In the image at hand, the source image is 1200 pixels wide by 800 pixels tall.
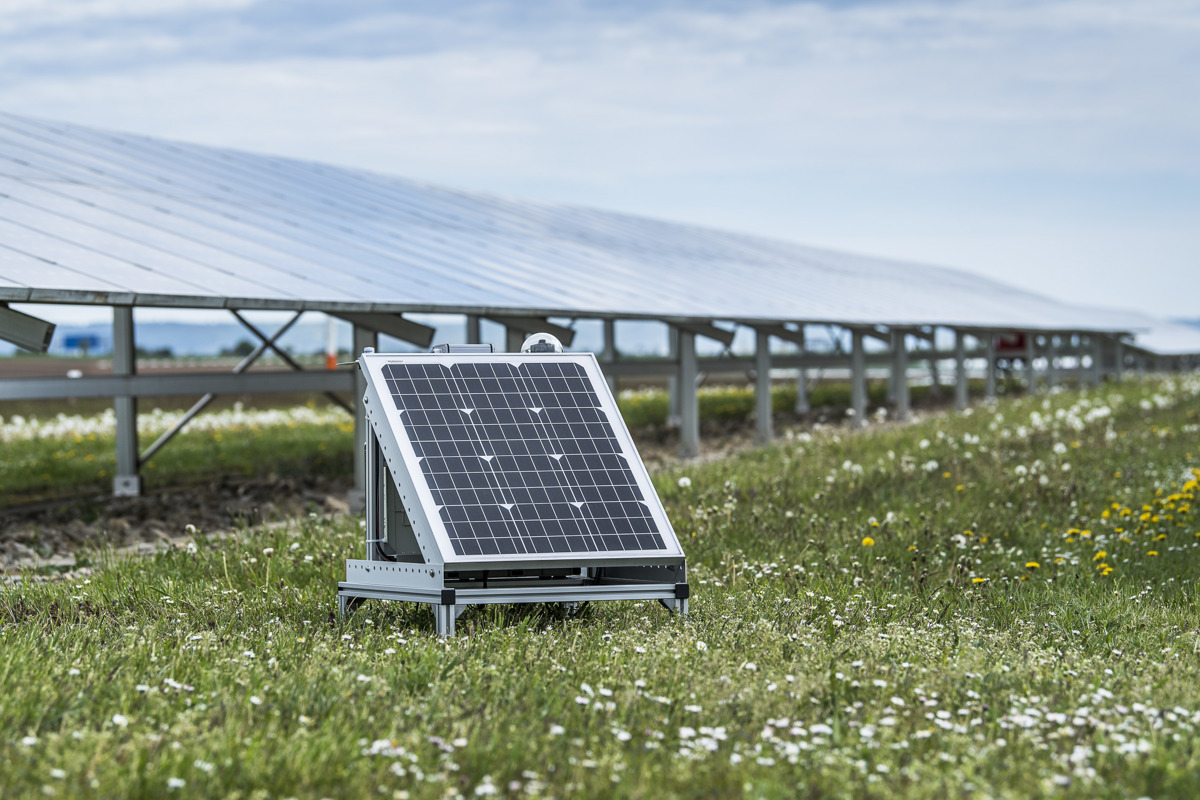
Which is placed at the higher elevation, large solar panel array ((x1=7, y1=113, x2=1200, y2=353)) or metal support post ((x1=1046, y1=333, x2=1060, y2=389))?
large solar panel array ((x1=7, y1=113, x2=1200, y2=353))

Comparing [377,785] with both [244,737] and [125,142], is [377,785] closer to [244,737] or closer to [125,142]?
[244,737]

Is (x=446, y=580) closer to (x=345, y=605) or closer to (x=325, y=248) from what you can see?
(x=345, y=605)

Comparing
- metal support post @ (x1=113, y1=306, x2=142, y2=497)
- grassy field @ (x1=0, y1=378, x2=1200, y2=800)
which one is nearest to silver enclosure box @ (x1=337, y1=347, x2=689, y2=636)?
grassy field @ (x1=0, y1=378, x2=1200, y2=800)

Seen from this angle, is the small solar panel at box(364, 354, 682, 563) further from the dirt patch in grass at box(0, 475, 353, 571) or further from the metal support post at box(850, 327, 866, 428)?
the metal support post at box(850, 327, 866, 428)

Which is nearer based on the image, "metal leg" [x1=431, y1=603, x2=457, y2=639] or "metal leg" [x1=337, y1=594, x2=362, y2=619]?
"metal leg" [x1=431, y1=603, x2=457, y2=639]

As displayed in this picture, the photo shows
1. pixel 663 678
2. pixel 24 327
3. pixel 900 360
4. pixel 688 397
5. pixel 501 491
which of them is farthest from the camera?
pixel 900 360

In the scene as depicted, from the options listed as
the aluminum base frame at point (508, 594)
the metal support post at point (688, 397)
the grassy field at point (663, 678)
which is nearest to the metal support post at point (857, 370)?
the metal support post at point (688, 397)

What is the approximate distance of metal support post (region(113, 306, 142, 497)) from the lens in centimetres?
1335

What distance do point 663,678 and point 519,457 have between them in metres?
1.58

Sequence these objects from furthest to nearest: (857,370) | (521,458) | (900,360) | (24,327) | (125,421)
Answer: (900,360) → (857,370) → (125,421) → (24,327) → (521,458)

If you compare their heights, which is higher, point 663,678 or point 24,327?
point 24,327

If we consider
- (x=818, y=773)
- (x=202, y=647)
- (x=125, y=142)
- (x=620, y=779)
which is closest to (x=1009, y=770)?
(x=818, y=773)

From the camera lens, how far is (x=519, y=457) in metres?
5.94

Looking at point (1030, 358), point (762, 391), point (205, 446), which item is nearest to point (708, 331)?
point (762, 391)
